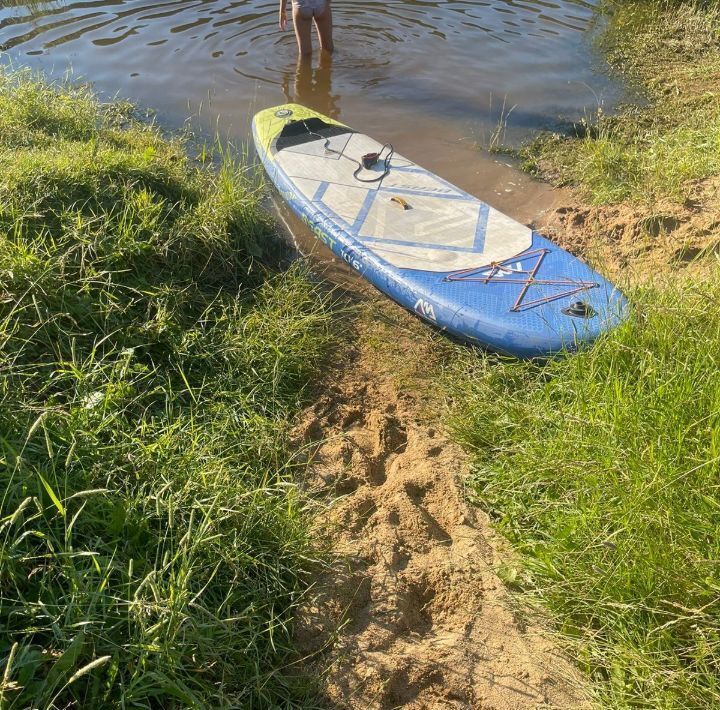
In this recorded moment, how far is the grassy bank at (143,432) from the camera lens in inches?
71.3

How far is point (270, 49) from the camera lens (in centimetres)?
730

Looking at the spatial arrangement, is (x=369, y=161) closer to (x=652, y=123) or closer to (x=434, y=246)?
(x=434, y=246)

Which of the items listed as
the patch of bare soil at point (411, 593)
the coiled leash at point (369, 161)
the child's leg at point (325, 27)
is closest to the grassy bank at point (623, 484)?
the patch of bare soil at point (411, 593)

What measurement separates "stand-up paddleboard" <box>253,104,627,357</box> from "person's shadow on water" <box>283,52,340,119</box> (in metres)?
1.16

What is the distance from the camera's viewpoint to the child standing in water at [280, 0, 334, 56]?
21.6 feet

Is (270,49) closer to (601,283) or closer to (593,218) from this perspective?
(593,218)

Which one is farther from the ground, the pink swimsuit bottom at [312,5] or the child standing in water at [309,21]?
the pink swimsuit bottom at [312,5]

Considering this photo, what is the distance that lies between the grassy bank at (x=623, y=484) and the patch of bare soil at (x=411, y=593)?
12 cm

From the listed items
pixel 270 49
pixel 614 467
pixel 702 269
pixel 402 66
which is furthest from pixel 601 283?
pixel 270 49

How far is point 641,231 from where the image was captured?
4.12 m

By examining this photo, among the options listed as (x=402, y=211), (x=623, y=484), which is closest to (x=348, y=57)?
(x=402, y=211)

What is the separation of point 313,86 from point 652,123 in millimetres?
3350

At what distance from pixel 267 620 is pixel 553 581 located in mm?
952

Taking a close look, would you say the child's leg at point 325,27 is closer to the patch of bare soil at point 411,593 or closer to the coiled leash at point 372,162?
the coiled leash at point 372,162
